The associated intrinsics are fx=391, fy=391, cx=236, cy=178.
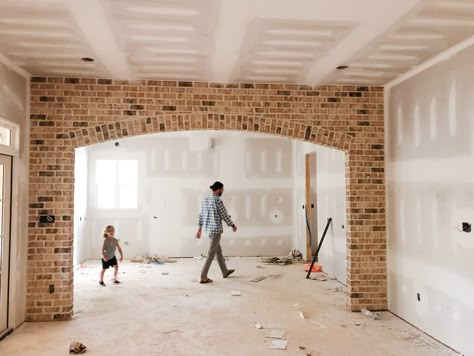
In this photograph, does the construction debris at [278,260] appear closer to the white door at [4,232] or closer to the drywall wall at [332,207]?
the drywall wall at [332,207]

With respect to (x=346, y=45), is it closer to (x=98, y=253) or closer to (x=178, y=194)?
(x=178, y=194)

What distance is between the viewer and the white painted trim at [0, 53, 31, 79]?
3.69 meters

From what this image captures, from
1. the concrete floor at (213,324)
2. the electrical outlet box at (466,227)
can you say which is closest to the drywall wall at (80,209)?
the concrete floor at (213,324)

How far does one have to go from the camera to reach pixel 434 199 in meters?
3.77

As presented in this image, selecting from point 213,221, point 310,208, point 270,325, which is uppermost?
point 310,208

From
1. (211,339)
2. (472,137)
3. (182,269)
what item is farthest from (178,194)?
(472,137)

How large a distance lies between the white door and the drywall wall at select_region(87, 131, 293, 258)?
4347mm

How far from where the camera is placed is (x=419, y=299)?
399 cm

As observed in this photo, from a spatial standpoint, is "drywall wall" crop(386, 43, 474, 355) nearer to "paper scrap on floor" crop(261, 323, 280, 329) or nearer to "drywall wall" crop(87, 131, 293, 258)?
"paper scrap on floor" crop(261, 323, 280, 329)

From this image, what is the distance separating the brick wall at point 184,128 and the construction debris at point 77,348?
3.13ft

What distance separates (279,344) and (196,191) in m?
5.22

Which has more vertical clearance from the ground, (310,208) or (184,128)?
(184,128)

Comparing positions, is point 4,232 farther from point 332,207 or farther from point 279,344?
point 332,207

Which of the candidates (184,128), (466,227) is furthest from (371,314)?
(184,128)
